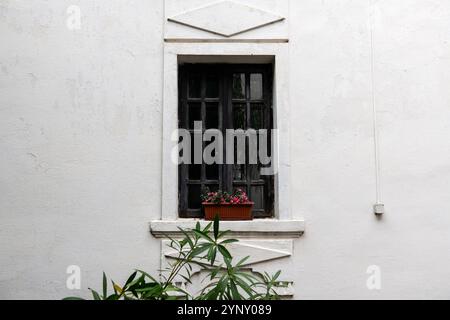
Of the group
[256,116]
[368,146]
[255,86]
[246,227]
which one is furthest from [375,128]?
[246,227]

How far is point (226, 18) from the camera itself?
615 centimetres

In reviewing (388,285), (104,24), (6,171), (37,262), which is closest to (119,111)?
(104,24)

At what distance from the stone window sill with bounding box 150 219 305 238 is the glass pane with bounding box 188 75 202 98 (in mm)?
1516

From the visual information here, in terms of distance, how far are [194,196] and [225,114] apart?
1005mm

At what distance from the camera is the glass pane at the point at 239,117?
6.32m

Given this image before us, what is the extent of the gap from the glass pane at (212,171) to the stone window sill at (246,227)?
0.63 m

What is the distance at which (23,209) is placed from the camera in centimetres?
593

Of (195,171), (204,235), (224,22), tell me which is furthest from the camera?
(195,171)

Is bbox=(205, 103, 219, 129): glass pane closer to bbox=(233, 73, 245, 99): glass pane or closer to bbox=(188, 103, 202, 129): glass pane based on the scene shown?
bbox=(188, 103, 202, 129): glass pane

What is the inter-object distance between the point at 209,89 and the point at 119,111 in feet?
3.55

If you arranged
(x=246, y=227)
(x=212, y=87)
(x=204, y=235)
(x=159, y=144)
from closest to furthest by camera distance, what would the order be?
1. (x=204, y=235)
2. (x=246, y=227)
3. (x=159, y=144)
4. (x=212, y=87)

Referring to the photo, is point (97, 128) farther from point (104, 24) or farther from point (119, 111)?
point (104, 24)

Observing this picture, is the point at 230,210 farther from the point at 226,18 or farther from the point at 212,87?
the point at 226,18

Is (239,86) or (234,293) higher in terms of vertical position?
(239,86)
